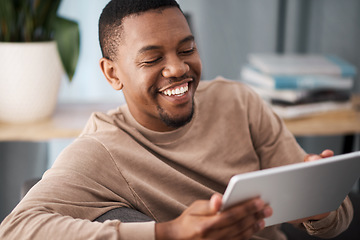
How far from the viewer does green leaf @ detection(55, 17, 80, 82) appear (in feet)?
5.53

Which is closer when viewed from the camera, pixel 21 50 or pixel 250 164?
pixel 250 164

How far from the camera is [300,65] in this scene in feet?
6.11

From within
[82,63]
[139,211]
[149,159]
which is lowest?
[139,211]

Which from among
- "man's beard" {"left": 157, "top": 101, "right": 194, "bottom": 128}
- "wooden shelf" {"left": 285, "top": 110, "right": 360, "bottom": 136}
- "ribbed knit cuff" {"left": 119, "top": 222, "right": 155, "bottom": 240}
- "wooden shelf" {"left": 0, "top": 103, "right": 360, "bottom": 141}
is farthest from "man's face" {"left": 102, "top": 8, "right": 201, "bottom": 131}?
"wooden shelf" {"left": 285, "top": 110, "right": 360, "bottom": 136}

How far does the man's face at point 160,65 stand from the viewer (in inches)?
39.0

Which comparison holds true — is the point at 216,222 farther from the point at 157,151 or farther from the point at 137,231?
the point at 157,151

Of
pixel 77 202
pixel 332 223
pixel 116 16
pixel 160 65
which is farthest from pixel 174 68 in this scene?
pixel 332 223

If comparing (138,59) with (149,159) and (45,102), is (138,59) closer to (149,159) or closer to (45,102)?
(149,159)

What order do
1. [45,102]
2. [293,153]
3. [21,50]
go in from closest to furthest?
[293,153], [21,50], [45,102]

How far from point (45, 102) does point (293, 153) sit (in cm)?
98

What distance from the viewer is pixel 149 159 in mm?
1049

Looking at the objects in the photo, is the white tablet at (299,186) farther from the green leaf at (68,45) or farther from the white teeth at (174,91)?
the green leaf at (68,45)

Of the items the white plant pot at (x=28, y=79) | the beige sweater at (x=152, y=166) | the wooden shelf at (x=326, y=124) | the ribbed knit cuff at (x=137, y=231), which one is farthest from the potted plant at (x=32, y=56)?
the ribbed knit cuff at (x=137, y=231)

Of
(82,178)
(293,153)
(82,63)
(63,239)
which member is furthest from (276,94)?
(63,239)
